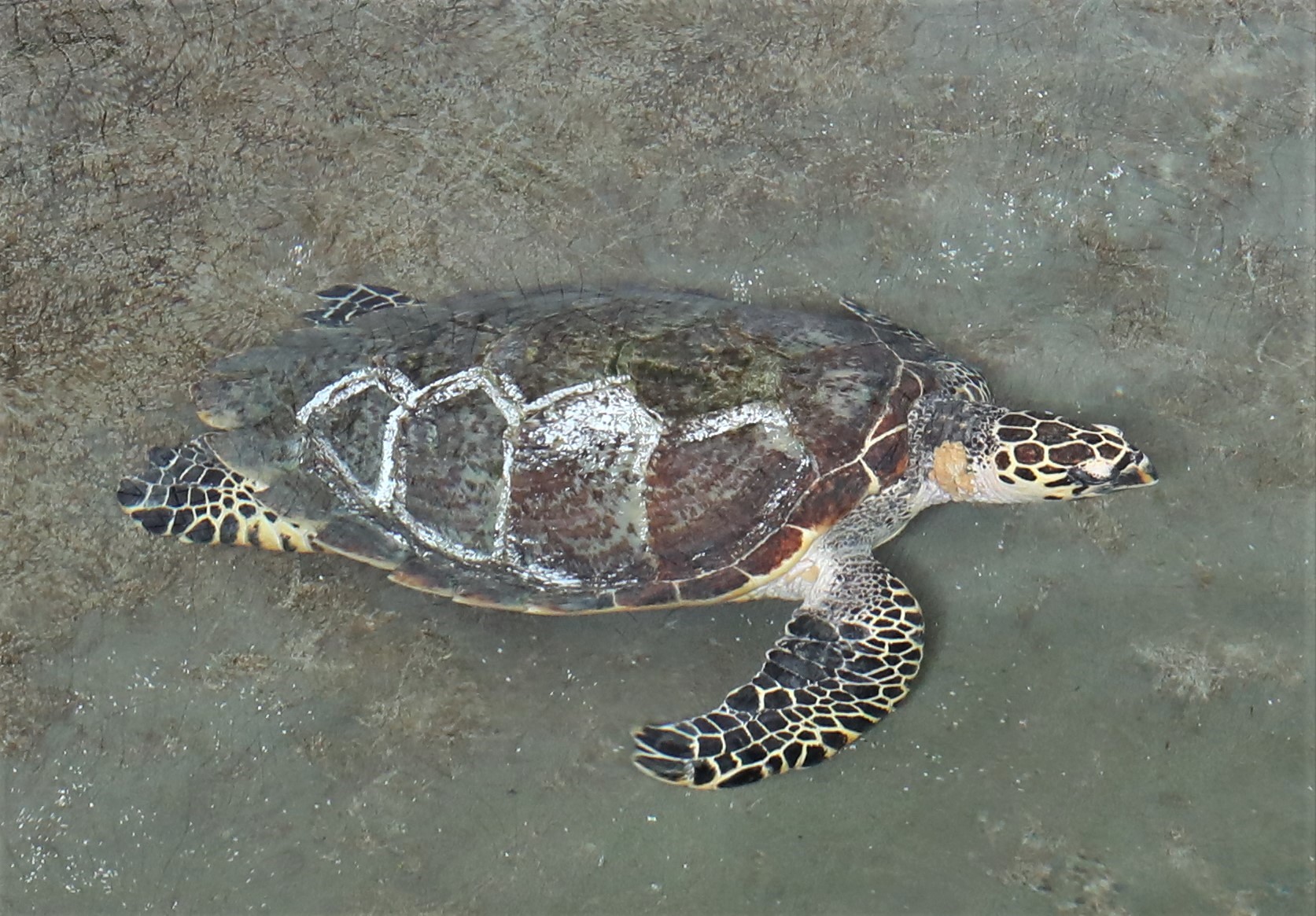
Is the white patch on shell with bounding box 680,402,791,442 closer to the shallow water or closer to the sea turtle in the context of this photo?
the sea turtle

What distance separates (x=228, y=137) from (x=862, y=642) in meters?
3.24

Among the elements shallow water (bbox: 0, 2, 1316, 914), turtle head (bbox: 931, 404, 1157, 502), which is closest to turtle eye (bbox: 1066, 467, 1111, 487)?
turtle head (bbox: 931, 404, 1157, 502)

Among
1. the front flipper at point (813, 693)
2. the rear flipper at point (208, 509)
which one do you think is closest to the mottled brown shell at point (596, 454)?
the rear flipper at point (208, 509)

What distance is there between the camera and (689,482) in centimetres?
298

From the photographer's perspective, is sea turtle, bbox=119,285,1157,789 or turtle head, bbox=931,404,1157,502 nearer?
sea turtle, bbox=119,285,1157,789

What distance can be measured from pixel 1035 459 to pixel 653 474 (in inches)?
50.1

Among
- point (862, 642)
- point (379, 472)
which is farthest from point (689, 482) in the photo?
point (379, 472)

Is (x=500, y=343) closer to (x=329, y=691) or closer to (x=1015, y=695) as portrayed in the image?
(x=329, y=691)

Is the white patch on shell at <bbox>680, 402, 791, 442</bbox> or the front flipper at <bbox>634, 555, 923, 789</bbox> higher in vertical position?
the white patch on shell at <bbox>680, 402, 791, 442</bbox>

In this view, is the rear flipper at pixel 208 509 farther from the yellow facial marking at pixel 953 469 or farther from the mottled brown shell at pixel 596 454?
the yellow facial marking at pixel 953 469

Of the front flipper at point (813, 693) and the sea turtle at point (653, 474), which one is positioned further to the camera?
the sea turtle at point (653, 474)

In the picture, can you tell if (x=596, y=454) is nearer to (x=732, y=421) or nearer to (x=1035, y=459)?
→ (x=732, y=421)

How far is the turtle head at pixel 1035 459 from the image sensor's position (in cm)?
309

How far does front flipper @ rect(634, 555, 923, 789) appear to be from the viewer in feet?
9.38
